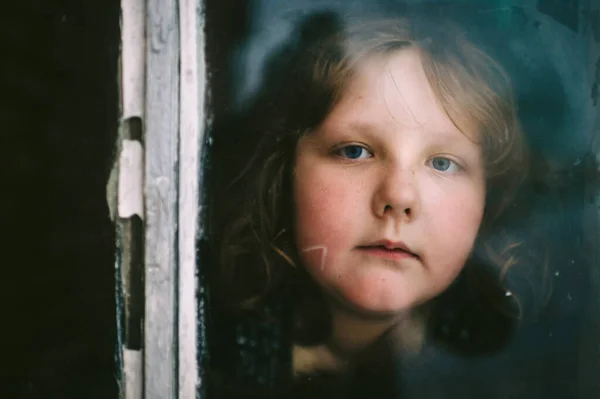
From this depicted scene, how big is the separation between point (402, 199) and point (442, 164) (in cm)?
10

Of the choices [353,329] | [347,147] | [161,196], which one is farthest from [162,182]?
[353,329]

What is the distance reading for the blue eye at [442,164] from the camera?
3.69 ft

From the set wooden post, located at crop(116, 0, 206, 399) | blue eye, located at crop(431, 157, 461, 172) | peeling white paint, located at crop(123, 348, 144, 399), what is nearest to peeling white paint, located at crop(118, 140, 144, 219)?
wooden post, located at crop(116, 0, 206, 399)

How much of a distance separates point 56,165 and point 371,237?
0.67 meters

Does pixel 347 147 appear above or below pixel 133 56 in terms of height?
below

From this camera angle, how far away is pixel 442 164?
3.70 feet

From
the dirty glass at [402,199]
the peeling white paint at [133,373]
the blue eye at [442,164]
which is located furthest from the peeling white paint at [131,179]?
the blue eye at [442,164]

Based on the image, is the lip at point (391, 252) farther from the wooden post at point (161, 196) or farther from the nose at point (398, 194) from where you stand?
the wooden post at point (161, 196)

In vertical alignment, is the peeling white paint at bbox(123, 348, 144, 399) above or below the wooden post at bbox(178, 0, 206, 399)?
below

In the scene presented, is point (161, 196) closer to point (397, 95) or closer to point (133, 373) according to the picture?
point (133, 373)

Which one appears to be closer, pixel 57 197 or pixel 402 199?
pixel 402 199

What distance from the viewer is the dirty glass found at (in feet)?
3.70

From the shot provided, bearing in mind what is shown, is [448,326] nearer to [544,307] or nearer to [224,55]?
[544,307]

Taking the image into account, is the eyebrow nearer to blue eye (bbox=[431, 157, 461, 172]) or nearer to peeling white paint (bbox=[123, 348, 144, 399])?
blue eye (bbox=[431, 157, 461, 172])
